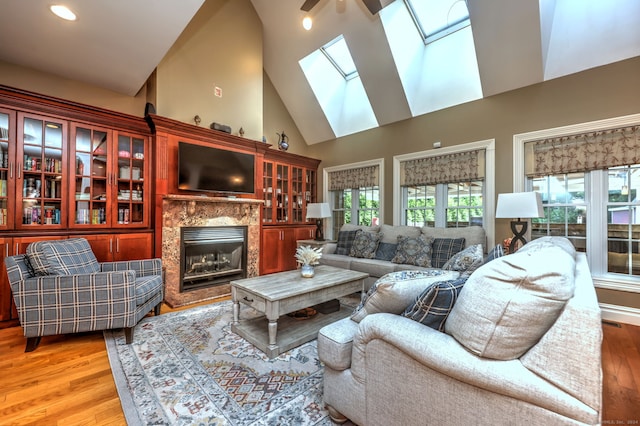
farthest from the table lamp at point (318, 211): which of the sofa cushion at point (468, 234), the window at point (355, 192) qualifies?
the sofa cushion at point (468, 234)

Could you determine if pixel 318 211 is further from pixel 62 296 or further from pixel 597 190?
pixel 597 190

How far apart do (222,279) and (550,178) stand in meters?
4.76

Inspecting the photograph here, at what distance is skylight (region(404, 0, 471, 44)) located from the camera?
387cm

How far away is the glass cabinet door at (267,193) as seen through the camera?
17.0 feet

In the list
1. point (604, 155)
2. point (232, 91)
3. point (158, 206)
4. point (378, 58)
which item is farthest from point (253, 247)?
point (604, 155)

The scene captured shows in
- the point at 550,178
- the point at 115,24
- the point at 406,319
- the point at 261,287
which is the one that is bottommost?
the point at 261,287

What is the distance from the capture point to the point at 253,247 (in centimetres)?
462

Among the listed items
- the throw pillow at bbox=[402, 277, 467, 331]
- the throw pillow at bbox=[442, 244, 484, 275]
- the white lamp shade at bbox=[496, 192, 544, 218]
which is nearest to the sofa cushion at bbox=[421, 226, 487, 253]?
the white lamp shade at bbox=[496, 192, 544, 218]

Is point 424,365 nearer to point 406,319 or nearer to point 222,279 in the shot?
point 406,319

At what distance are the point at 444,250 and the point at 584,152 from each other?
193 cm

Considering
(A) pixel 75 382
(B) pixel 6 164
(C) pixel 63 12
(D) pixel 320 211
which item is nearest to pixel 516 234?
(D) pixel 320 211

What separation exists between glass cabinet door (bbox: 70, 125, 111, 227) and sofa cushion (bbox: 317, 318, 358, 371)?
335cm

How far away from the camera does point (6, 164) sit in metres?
2.89

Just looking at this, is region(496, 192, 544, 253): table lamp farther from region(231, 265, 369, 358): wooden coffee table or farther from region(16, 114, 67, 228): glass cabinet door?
region(16, 114, 67, 228): glass cabinet door
